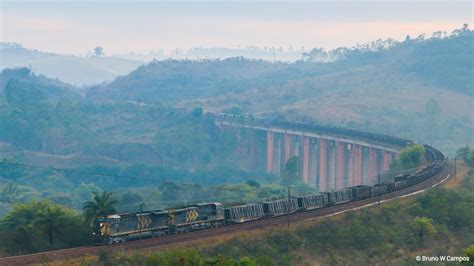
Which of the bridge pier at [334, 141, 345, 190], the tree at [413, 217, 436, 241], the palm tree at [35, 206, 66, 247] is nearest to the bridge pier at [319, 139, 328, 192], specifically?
the bridge pier at [334, 141, 345, 190]

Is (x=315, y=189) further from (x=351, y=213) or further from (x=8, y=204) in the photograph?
(x=351, y=213)

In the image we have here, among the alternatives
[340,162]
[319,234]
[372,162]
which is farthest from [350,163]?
[319,234]

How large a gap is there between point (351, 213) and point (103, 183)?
99.0 meters

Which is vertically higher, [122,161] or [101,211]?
[101,211]

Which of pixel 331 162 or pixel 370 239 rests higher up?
pixel 370 239

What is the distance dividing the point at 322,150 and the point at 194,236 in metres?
103

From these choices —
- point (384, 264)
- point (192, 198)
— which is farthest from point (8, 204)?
point (384, 264)

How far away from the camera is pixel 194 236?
6184 cm

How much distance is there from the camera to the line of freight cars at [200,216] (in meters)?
59.0

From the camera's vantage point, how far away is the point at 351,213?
72.6 meters

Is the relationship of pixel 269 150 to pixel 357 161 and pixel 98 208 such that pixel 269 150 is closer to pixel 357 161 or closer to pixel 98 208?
pixel 357 161

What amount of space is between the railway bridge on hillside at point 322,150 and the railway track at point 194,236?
4920 centimetres

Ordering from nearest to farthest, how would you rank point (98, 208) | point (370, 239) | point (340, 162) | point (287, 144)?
point (98, 208), point (370, 239), point (340, 162), point (287, 144)

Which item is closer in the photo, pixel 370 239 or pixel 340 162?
pixel 370 239
